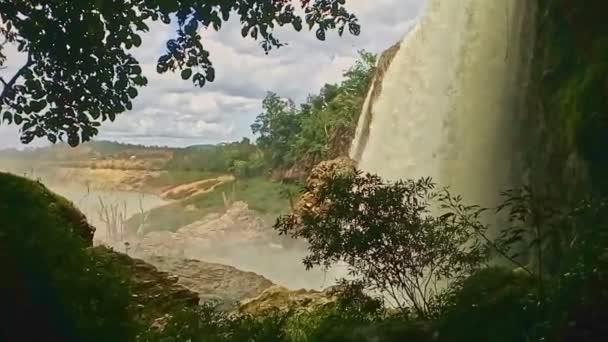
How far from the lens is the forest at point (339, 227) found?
3.11 meters

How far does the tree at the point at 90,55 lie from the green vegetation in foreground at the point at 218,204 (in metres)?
15.9

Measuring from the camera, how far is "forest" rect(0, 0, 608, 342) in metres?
3.11

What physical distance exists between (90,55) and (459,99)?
6093 millimetres

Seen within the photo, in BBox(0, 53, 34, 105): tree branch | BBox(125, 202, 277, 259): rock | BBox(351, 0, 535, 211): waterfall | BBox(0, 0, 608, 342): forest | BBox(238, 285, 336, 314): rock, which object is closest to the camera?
BBox(0, 0, 608, 342): forest

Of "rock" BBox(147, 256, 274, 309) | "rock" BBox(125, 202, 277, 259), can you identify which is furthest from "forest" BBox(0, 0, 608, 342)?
"rock" BBox(125, 202, 277, 259)

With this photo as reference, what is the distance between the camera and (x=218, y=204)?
20906mm

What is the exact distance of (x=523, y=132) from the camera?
716 cm

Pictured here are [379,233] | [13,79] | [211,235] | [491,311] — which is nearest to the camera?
[491,311]

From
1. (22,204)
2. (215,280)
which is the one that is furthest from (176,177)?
(22,204)

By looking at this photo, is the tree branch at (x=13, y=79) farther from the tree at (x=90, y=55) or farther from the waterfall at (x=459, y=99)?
the waterfall at (x=459, y=99)

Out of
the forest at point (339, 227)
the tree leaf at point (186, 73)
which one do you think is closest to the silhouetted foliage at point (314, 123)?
the forest at point (339, 227)

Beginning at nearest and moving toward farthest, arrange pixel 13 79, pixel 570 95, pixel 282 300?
pixel 13 79 → pixel 570 95 → pixel 282 300

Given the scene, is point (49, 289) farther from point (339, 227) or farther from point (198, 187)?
point (198, 187)

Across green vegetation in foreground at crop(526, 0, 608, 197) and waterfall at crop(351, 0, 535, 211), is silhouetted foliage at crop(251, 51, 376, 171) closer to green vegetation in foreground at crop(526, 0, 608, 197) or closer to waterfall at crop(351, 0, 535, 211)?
waterfall at crop(351, 0, 535, 211)
